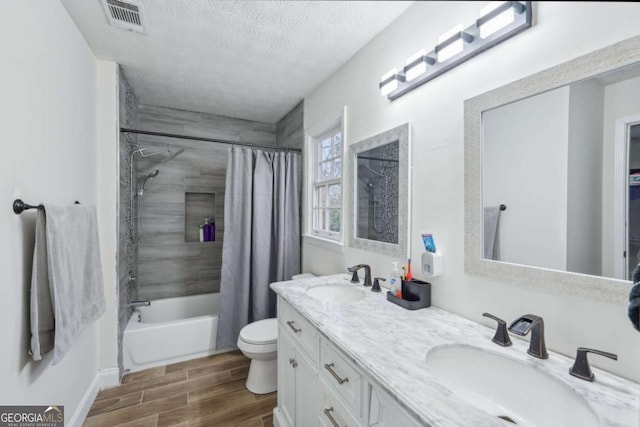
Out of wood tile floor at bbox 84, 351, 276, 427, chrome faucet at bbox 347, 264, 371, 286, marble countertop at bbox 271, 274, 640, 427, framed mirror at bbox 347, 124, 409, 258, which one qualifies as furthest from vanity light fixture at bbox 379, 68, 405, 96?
wood tile floor at bbox 84, 351, 276, 427

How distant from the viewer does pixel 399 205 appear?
1.48 metres

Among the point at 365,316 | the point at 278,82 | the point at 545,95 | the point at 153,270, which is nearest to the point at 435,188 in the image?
the point at 545,95

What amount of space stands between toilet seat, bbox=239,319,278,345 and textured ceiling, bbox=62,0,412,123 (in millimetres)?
1972

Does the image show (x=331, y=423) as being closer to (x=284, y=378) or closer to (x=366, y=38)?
(x=284, y=378)

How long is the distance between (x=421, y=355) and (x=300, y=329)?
635 mm

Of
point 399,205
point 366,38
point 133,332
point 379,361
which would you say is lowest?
point 133,332

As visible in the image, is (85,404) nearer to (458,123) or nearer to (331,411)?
(331,411)

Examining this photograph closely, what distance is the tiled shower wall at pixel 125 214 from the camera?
2.15 meters

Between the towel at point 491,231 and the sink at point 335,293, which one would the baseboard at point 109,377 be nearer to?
the sink at point 335,293

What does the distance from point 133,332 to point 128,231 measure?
0.85 meters

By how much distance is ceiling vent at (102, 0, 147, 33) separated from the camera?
1.45 meters

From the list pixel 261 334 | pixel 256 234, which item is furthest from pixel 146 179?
pixel 261 334

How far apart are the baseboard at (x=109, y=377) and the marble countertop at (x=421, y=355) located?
1.67 metres

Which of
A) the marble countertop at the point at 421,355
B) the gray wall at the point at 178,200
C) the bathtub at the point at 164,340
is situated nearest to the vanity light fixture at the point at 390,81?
the marble countertop at the point at 421,355
